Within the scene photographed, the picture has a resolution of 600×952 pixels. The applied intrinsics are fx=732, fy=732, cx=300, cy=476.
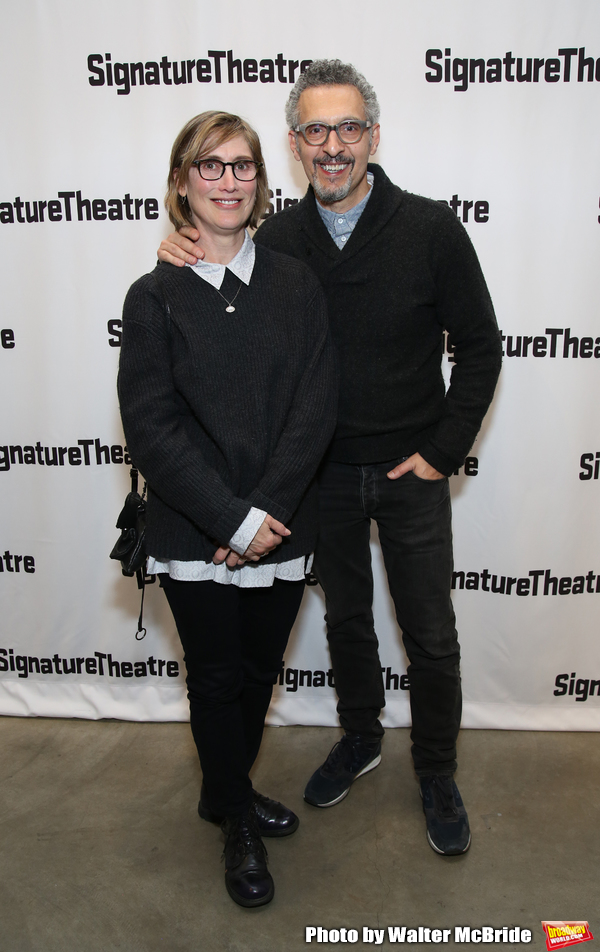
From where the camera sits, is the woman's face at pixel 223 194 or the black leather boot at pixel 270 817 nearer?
the woman's face at pixel 223 194

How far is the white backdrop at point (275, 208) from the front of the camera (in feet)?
7.00

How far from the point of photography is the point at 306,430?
5.15 ft

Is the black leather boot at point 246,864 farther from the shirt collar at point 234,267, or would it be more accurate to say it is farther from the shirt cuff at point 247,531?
the shirt collar at point 234,267

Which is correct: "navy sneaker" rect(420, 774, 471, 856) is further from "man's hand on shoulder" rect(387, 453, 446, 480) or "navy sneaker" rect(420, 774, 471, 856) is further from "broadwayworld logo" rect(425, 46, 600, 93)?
"broadwayworld logo" rect(425, 46, 600, 93)

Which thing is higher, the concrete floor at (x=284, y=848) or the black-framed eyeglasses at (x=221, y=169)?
the black-framed eyeglasses at (x=221, y=169)

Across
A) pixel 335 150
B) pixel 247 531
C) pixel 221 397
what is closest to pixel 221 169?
pixel 335 150

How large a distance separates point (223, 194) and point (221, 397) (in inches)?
16.3

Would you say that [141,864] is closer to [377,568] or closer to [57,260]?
[377,568]

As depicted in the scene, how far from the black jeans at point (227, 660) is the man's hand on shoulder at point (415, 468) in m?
0.37

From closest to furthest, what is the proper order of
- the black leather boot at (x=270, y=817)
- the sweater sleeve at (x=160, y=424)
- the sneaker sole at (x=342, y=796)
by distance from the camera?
1. the sweater sleeve at (x=160, y=424)
2. the black leather boot at (x=270, y=817)
3. the sneaker sole at (x=342, y=796)

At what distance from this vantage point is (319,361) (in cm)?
160

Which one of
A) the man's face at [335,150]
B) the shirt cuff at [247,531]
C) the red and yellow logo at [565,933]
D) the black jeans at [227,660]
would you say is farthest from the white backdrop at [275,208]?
the shirt cuff at [247,531]

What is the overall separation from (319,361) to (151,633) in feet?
4.50

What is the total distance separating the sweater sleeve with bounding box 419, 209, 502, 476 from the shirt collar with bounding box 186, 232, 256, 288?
44cm
